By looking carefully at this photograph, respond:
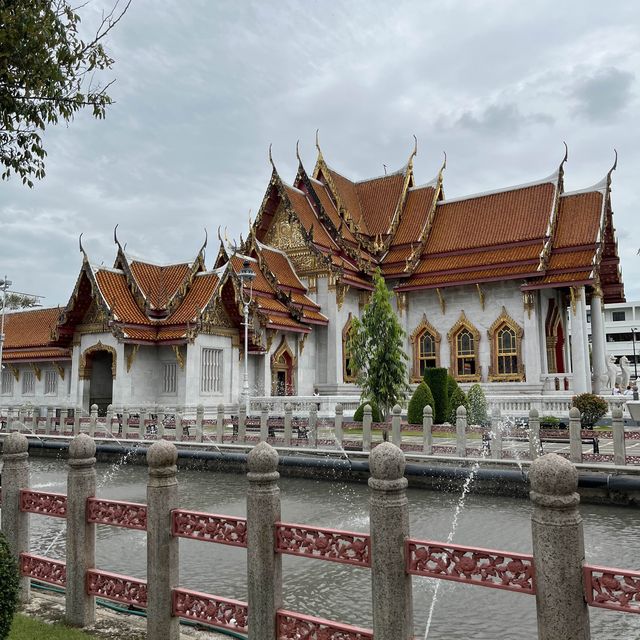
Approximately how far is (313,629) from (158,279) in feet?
72.9

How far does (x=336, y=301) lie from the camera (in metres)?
29.2

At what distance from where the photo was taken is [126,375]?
2231 cm

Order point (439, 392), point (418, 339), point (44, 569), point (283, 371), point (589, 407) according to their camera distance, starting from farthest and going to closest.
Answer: point (418, 339)
point (283, 371)
point (439, 392)
point (589, 407)
point (44, 569)

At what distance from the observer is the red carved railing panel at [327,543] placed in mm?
3820

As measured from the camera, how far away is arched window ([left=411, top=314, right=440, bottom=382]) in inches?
1195

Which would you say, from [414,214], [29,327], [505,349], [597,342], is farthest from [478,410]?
[29,327]

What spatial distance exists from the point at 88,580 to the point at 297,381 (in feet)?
73.8

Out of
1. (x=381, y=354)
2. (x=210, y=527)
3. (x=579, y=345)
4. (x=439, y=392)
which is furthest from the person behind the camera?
(x=579, y=345)

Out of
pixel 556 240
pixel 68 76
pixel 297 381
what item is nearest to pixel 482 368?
pixel 556 240

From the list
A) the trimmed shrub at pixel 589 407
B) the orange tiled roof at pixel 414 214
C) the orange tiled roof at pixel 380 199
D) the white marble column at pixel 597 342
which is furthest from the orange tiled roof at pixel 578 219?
the trimmed shrub at pixel 589 407

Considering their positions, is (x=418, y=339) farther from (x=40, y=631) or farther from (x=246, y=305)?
(x=40, y=631)

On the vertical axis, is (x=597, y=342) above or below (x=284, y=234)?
below

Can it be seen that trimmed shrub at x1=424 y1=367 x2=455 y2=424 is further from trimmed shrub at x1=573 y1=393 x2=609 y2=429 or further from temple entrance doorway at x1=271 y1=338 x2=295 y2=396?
temple entrance doorway at x1=271 y1=338 x2=295 y2=396

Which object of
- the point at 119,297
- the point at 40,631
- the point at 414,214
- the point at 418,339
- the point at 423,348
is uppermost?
the point at 414,214
